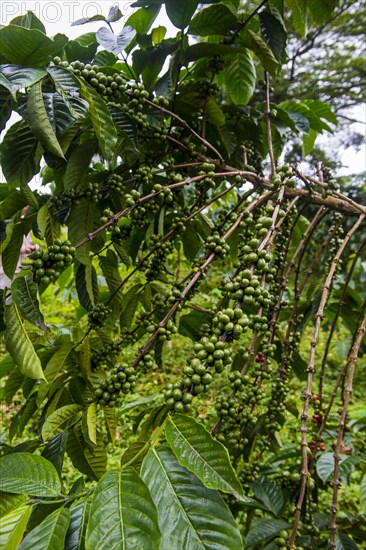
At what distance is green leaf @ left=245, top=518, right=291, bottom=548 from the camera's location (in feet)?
4.17

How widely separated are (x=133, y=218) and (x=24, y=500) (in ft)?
2.26

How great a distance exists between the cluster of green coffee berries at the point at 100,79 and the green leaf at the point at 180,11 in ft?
0.89

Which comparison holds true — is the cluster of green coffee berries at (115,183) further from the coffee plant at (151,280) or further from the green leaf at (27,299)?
the green leaf at (27,299)

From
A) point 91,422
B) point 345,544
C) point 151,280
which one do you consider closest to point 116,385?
point 91,422

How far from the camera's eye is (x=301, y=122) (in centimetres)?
141

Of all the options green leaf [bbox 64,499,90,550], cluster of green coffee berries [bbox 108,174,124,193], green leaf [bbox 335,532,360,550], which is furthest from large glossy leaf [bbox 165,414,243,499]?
green leaf [bbox 335,532,360,550]

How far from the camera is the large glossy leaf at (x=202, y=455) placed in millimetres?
504

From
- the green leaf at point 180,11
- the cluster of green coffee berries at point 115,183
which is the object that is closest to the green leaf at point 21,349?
the cluster of green coffee berries at point 115,183

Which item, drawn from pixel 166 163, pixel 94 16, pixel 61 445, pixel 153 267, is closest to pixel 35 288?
pixel 61 445

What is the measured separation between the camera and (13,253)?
1018mm

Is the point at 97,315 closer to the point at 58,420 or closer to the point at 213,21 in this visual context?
the point at 58,420

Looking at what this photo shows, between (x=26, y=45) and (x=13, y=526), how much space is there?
2.79ft

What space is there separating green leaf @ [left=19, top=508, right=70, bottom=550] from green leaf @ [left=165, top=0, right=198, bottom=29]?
1188 millimetres

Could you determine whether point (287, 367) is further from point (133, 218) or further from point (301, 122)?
point (301, 122)
